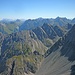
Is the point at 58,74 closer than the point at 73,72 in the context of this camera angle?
No

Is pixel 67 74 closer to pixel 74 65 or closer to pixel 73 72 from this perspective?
pixel 73 72

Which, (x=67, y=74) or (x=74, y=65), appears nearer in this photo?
(x=67, y=74)

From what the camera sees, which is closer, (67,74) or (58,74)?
(67,74)

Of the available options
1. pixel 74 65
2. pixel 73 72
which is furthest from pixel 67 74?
pixel 74 65

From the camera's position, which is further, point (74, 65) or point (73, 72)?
point (74, 65)

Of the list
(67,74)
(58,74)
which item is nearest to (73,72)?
(67,74)
